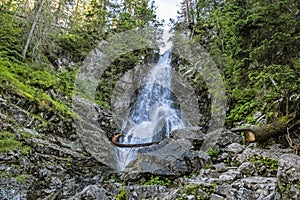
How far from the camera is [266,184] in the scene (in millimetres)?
4016

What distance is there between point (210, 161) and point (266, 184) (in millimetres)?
2429

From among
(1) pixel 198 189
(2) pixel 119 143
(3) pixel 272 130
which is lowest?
(2) pixel 119 143

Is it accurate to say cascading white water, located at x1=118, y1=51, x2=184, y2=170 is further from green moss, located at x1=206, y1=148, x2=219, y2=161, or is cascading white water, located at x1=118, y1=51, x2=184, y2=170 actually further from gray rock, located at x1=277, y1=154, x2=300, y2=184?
gray rock, located at x1=277, y1=154, x2=300, y2=184

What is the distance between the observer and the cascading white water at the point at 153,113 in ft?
36.8

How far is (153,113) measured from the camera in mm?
14070

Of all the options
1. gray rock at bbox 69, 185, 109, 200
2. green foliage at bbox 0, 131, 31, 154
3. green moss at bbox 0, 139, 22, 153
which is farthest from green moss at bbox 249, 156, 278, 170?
green moss at bbox 0, 139, 22, 153

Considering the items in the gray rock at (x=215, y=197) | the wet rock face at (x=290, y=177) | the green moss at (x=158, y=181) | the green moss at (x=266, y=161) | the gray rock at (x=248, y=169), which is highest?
the wet rock face at (x=290, y=177)

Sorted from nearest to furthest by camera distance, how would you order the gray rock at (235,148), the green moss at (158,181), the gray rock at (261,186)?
the gray rock at (261,186) < the green moss at (158,181) < the gray rock at (235,148)

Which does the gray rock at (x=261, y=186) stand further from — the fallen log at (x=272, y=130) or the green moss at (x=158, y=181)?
the green moss at (x=158, y=181)

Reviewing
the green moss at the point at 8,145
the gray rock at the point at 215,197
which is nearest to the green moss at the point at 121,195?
the gray rock at the point at 215,197

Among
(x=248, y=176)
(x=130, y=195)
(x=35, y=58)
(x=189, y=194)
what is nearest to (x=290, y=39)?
(x=248, y=176)

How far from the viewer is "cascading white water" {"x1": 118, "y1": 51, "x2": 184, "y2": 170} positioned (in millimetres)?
11227

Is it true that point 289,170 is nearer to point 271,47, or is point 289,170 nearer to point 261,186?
point 261,186

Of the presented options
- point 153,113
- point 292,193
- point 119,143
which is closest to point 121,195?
point 292,193
